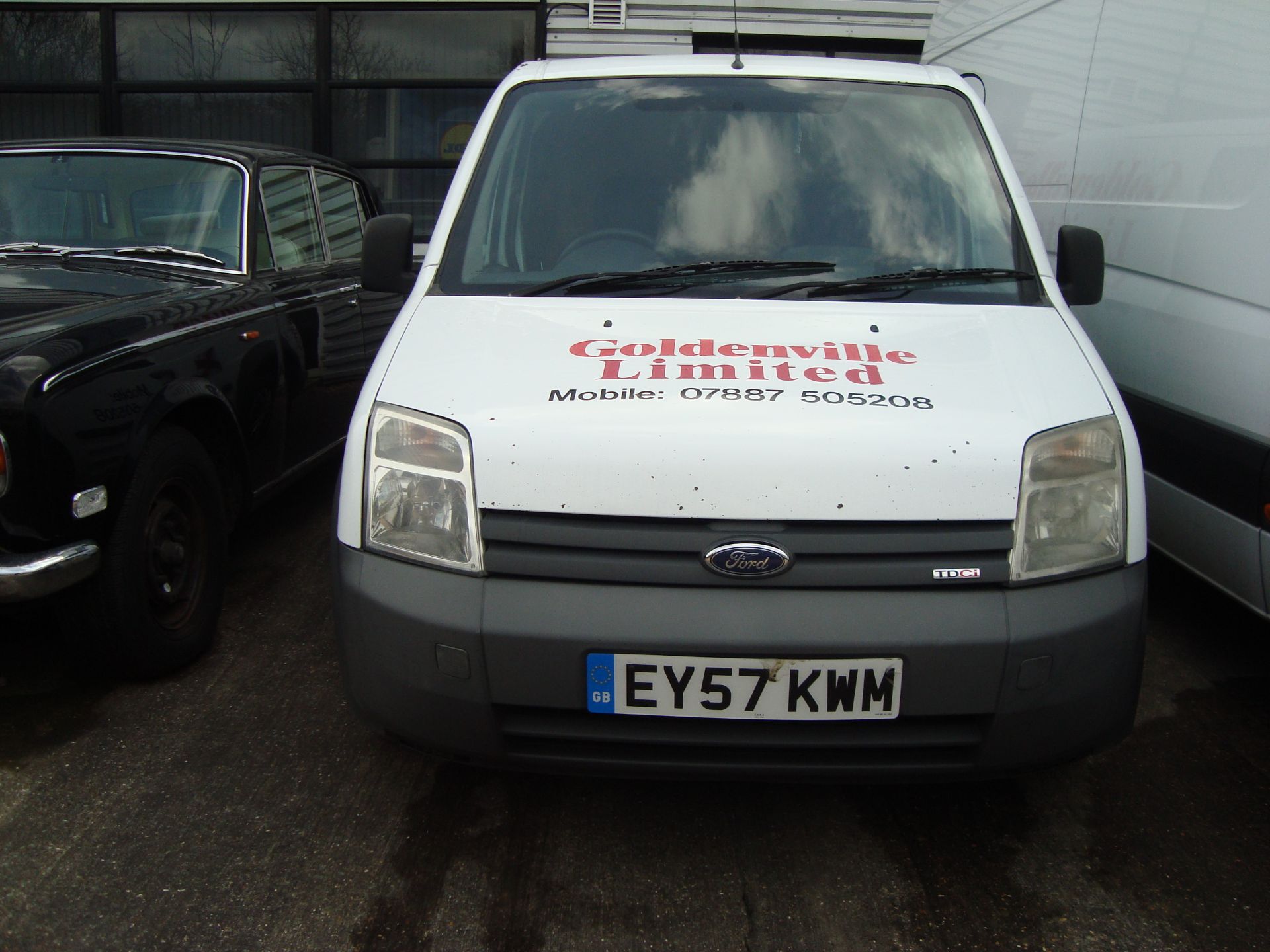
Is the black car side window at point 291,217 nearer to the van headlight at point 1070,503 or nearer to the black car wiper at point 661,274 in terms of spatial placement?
the black car wiper at point 661,274

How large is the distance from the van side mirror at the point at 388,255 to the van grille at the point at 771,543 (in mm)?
1316

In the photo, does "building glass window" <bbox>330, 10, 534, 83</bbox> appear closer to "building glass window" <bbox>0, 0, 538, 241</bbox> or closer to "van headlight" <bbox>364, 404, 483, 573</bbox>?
"building glass window" <bbox>0, 0, 538, 241</bbox>

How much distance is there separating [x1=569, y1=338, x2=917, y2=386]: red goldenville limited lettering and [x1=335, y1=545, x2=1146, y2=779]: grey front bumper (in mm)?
501

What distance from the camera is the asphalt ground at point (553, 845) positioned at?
217 centimetres

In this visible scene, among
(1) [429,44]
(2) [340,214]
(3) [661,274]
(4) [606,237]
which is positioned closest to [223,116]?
(1) [429,44]

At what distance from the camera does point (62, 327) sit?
2.90 metres

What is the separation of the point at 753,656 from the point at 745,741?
188 millimetres

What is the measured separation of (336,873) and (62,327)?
164cm

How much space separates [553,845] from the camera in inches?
96.8

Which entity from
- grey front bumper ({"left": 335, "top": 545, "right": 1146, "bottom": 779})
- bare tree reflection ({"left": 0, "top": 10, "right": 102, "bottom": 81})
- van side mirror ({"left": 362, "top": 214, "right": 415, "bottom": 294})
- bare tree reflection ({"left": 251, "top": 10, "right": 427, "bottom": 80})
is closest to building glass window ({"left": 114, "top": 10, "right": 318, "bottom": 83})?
bare tree reflection ({"left": 251, "top": 10, "right": 427, "bottom": 80})

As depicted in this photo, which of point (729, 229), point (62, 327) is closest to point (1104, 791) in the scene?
point (729, 229)

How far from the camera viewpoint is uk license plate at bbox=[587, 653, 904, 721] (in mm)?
2061

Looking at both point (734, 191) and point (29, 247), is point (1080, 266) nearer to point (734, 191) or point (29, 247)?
point (734, 191)

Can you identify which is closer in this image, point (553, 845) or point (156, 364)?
point (553, 845)
